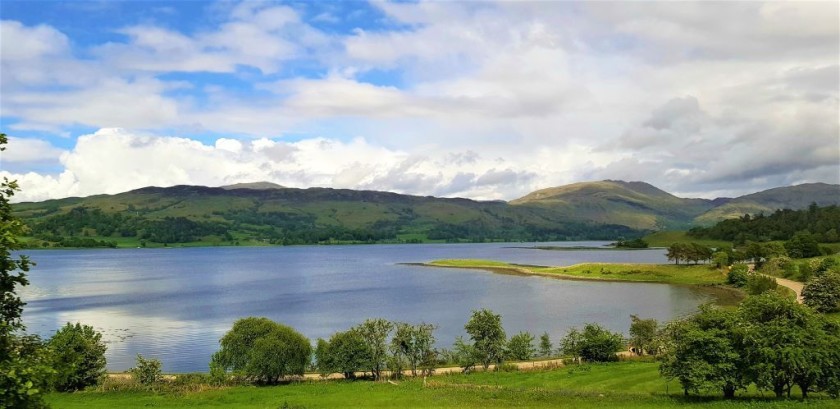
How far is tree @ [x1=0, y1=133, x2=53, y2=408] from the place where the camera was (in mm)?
16703

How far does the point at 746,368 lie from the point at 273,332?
1703 inches

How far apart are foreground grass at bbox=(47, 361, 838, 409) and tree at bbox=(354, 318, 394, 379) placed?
3841 mm

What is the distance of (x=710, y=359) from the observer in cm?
4191

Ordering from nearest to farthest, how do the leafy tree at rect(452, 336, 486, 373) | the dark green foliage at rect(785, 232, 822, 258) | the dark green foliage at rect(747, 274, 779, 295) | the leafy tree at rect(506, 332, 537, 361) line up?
the leafy tree at rect(452, 336, 486, 373)
the leafy tree at rect(506, 332, 537, 361)
the dark green foliage at rect(747, 274, 779, 295)
the dark green foliage at rect(785, 232, 822, 258)

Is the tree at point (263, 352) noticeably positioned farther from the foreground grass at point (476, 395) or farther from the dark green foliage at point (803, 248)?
the dark green foliage at point (803, 248)

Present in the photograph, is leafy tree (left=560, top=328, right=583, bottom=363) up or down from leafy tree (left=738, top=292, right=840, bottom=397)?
down

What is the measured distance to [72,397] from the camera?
49.5 meters

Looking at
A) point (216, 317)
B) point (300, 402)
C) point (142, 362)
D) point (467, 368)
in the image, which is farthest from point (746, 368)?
point (216, 317)

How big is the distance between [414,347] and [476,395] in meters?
18.7

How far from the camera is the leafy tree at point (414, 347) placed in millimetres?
63094

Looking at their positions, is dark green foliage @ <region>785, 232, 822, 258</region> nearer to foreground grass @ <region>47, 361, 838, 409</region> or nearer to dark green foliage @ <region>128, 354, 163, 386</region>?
foreground grass @ <region>47, 361, 838, 409</region>

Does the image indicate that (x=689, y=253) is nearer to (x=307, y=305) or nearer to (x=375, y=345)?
(x=307, y=305)

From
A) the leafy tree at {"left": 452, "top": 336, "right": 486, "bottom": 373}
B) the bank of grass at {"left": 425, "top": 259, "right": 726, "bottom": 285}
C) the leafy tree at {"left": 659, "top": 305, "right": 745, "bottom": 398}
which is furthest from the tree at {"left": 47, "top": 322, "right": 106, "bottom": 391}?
the bank of grass at {"left": 425, "top": 259, "right": 726, "bottom": 285}

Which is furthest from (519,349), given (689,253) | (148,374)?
(689,253)
